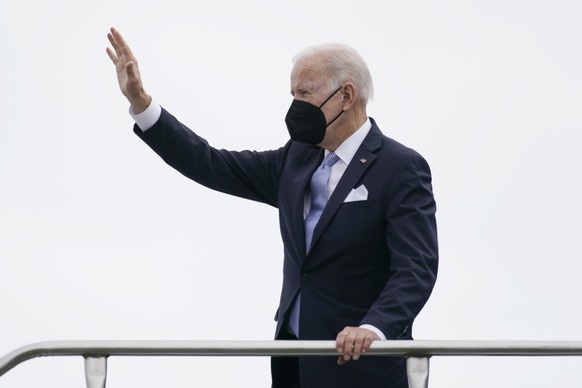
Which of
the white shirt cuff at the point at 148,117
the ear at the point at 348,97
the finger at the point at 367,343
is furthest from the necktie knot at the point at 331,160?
the finger at the point at 367,343

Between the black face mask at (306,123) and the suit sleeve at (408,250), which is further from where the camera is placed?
the black face mask at (306,123)

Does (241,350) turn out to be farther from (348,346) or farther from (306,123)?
(306,123)

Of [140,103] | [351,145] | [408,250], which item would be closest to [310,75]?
[351,145]

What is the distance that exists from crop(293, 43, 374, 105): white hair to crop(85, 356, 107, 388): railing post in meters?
1.84

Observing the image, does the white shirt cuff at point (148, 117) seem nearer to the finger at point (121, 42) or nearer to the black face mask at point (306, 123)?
the finger at point (121, 42)

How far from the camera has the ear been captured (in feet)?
19.2

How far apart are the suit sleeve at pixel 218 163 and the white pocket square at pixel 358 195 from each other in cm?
53

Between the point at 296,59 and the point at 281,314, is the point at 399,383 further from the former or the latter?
the point at 296,59

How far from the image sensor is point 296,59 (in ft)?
19.4

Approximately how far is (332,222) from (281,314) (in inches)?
17.3

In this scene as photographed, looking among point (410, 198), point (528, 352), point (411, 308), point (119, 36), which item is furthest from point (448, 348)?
point (119, 36)

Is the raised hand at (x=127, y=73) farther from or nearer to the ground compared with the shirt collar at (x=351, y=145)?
farther from the ground

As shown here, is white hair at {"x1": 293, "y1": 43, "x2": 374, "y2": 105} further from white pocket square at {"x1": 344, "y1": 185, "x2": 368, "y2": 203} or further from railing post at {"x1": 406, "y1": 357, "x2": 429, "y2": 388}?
railing post at {"x1": 406, "y1": 357, "x2": 429, "y2": 388}

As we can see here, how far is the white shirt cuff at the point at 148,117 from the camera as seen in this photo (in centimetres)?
587
